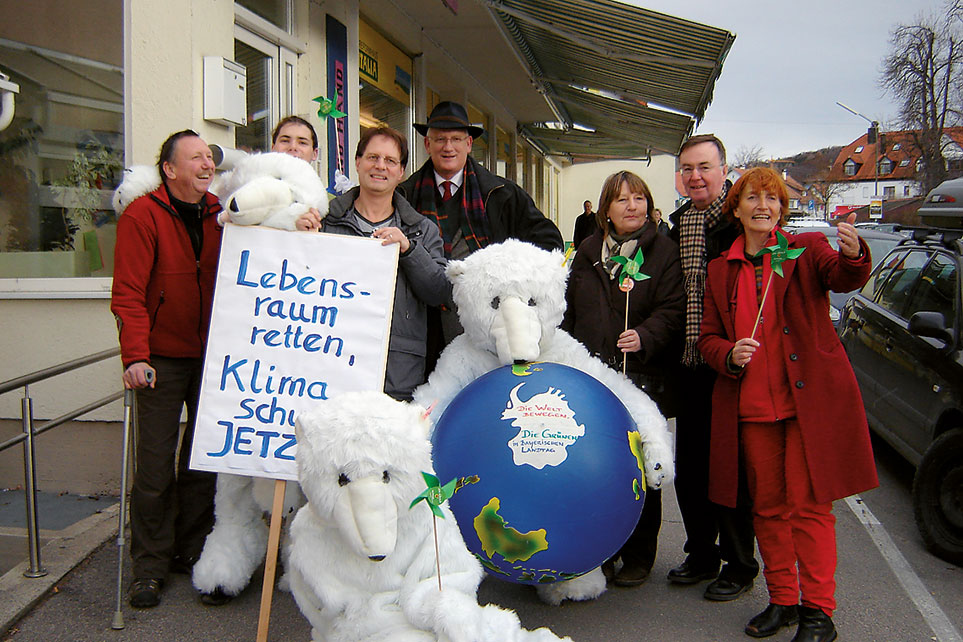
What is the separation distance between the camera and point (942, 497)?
454 cm

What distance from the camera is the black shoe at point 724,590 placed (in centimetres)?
379

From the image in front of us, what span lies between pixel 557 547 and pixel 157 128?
11.9 feet

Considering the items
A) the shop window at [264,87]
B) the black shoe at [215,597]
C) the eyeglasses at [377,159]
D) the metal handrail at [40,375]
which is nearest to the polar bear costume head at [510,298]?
the eyeglasses at [377,159]

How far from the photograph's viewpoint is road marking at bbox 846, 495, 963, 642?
362cm

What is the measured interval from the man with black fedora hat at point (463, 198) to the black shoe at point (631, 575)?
1.74m

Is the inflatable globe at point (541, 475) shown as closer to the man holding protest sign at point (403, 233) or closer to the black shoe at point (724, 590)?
the man holding protest sign at point (403, 233)

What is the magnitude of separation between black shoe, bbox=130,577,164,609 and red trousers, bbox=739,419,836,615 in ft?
8.94

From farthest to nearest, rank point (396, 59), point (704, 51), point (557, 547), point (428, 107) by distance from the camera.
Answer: point (428, 107) → point (396, 59) → point (704, 51) → point (557, 547)

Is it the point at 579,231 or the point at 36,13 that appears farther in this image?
the point at 579,231

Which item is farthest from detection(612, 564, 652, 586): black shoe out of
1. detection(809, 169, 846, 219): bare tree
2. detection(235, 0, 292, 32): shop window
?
detection(809, 169, 846, 219): bare tree

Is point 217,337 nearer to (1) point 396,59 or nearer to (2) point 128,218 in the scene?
(2) point 128,218

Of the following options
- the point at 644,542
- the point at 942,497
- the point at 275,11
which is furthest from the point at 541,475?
the point at 275,11

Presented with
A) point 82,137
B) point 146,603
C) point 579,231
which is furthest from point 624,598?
point 579,231

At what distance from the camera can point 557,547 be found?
3020 millimetres
